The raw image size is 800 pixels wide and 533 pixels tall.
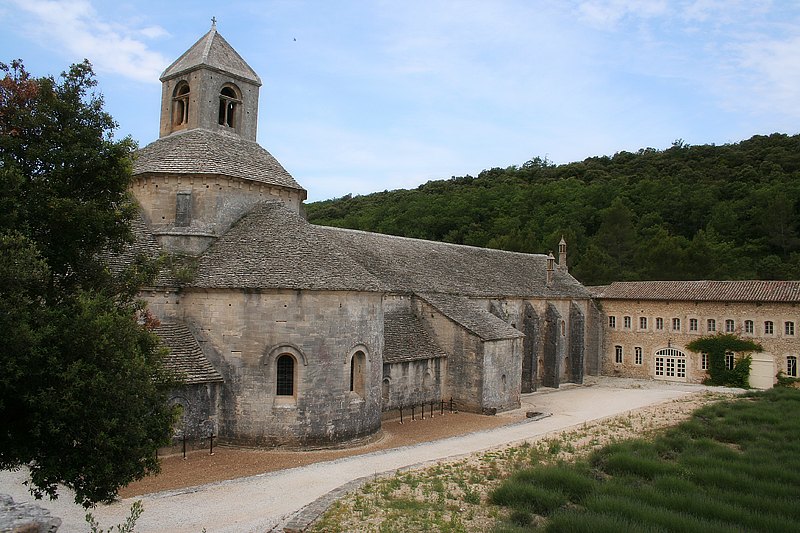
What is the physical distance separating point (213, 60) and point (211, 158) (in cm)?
472

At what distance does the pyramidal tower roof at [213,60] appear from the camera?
24.1m

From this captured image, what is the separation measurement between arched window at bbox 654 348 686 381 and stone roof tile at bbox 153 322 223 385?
34.1 m

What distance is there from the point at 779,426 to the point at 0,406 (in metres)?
23.6

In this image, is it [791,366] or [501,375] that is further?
[791,366]

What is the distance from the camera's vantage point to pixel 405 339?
2686 cm

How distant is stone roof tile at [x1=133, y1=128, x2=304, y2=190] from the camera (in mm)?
22094

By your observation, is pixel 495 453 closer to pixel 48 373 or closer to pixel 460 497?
pixel 460 497

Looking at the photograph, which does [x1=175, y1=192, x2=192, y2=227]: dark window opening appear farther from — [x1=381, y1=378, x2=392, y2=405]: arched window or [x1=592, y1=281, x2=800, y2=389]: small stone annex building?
[x1=592, y1=281, x2=800, y2=389]: small stone annex building

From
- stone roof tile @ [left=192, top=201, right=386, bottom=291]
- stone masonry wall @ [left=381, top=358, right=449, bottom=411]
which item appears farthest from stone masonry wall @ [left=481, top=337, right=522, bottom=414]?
stone roof tile @ [left=192, top=201, right=386, bottom=291]

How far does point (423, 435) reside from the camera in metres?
22.6

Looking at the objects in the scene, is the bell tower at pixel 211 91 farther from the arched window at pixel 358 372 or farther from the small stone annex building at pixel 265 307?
the arched window at pixel 358 372

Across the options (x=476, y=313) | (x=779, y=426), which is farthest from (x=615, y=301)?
(x=779, y=426)

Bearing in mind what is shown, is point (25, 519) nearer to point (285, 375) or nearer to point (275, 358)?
point (275, 358)

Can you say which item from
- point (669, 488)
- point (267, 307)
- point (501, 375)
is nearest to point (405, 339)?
point (501, 375)
